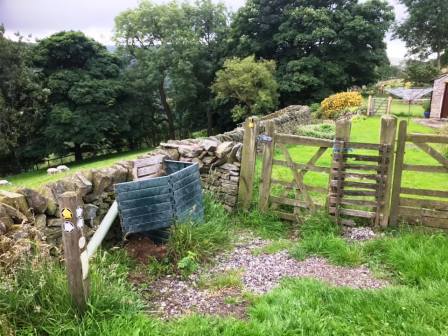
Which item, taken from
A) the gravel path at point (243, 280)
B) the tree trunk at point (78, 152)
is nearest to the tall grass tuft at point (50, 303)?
the gravel path at point (243, 280)

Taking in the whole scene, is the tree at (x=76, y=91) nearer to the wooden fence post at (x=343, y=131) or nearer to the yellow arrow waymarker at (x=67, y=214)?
the wooden fence post at (x=343, y=131)

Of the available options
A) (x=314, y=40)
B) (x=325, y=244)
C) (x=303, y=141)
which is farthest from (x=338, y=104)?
(x=325, y=244)

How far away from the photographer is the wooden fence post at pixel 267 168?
646cm

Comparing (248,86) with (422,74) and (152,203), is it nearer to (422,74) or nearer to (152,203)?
(152,203)

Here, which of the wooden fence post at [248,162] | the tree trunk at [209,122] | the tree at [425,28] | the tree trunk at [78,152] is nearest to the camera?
the wooden fence post at [248,162]

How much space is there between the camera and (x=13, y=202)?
399 centimetres

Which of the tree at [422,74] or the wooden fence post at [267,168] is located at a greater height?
the tree at [422,74]

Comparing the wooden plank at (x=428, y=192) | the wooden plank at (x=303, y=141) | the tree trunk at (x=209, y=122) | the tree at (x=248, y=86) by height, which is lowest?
the tree trunk at (x=209, y=122)

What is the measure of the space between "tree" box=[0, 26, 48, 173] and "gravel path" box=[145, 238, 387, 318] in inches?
761

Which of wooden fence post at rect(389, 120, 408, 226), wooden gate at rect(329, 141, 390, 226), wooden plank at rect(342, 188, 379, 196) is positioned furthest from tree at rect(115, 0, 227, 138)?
wooden fence post at rect(389, 120, 408, 226)

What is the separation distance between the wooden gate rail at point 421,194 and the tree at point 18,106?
67.2 ft

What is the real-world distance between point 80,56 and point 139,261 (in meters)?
24.3

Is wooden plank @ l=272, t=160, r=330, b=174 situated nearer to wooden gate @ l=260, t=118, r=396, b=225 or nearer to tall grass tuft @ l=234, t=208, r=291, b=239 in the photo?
wooden gate @ l=260, t=118, r=396, b=225

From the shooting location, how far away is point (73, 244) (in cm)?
320
